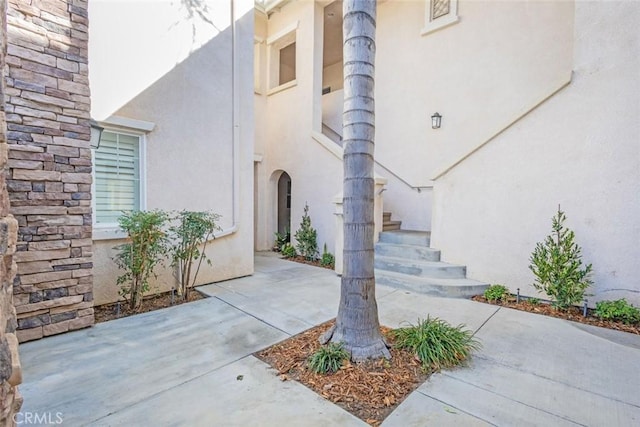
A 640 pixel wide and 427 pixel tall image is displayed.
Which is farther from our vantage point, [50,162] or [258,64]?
[258,64]

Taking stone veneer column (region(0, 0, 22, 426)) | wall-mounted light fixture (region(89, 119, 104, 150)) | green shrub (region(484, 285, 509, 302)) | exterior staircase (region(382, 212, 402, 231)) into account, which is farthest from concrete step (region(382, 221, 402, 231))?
stone veneer column (region(0, 0, 22, 426))

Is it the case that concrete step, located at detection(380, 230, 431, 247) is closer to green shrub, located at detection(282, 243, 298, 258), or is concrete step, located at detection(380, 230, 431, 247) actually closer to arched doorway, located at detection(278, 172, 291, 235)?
green shrub, located at detection(282, 243, 298, 258)

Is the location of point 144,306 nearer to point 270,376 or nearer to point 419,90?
point 270,376

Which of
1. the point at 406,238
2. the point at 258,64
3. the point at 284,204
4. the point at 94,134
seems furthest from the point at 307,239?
the point at 258,64

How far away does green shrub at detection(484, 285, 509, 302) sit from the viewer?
459cm

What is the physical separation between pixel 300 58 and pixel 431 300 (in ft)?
21.9

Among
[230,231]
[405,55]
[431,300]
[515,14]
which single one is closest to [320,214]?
[230,231]

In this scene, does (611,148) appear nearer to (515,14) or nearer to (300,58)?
(515,14)

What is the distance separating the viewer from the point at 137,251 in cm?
412

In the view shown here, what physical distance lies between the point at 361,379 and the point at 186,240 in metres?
3.29

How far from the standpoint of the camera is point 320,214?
24.8ft

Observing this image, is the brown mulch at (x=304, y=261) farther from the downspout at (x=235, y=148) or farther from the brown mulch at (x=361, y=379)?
the brown mulch at (x=361, y=379)

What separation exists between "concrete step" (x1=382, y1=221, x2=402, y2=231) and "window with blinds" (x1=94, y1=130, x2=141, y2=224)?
4.79m

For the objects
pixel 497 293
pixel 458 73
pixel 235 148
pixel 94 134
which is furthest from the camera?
pixel 458 73
